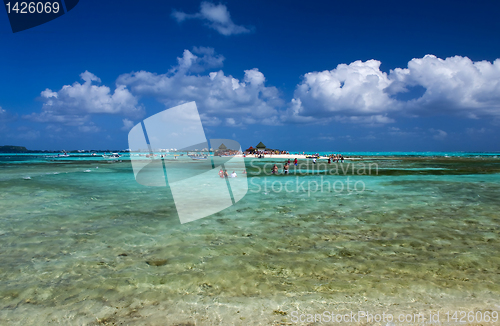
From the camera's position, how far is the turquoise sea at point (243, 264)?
4.90m

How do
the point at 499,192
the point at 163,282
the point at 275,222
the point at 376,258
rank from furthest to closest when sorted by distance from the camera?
the point at 499,192 → the point at 275,222 → the point at 376,258 → the point at 163,282

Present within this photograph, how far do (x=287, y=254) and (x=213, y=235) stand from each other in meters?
2.86

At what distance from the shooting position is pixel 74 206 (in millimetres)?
14094

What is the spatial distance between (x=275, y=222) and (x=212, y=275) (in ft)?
16.2

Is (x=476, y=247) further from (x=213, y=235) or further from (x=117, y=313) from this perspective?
(x=117, y=313)

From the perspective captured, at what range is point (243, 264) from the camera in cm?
683

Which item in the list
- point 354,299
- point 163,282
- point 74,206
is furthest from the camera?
point 74,206

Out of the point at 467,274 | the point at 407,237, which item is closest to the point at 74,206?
the point at 407,237

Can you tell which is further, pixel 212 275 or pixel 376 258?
pixel 376 258

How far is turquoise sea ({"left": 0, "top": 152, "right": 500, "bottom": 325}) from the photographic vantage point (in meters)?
4.90

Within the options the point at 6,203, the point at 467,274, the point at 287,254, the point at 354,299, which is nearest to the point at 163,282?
the point at 287,254

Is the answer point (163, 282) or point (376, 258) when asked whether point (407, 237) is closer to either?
point (376, 258)

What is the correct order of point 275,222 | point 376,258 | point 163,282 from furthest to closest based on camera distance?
point 275,222 → point 376,258 → point 163,282

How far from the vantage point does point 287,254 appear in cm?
750
